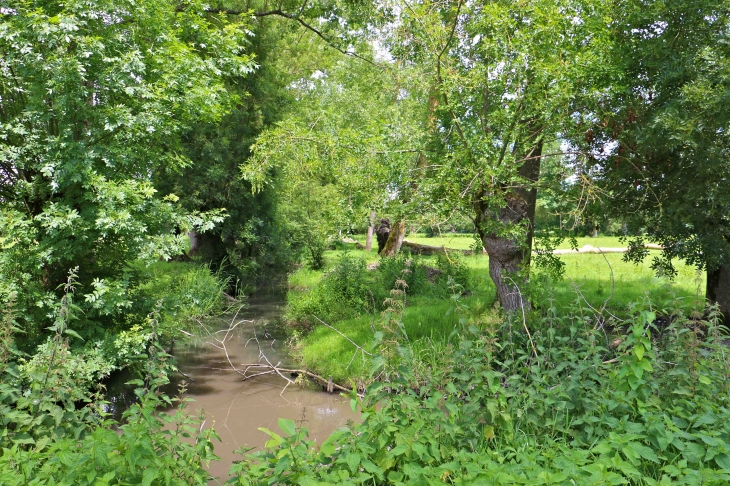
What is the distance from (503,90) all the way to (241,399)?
6089 mm

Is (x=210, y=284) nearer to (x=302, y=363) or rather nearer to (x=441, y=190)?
(x=302, y=363)

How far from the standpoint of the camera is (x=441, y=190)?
7453 millimetres

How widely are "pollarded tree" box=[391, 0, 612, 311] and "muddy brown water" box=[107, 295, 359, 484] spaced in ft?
10.9

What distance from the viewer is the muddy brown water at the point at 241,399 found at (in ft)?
22.6

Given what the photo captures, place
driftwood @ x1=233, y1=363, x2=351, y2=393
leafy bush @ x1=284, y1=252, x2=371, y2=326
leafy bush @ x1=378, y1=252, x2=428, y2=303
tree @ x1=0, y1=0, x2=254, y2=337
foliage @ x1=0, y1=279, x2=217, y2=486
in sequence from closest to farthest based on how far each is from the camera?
1. foliage @ x1=0, y1=279, x2=217, y2=486
2. tree @ x1=0, y1=0, x2=254, y2=337
3. driftwood @ x1=233, y1=363, x2=351, y2=393
4. leafy bush @ x1=284, y1=252, x2=371, y2=326
5. leafy bush @ x1=378, y1=252, x2=428, y2=303

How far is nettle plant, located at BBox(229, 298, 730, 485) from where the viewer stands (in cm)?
304

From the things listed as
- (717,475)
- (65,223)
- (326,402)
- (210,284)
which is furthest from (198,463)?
(210,284)

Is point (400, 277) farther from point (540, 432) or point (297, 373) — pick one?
point (540, 432)

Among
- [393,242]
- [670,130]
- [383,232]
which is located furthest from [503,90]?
[383,232]

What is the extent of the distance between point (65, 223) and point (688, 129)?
768 cm

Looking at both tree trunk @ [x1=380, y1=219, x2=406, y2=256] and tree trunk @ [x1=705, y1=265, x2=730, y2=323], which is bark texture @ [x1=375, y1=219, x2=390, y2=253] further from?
tree trunk @ [x1=705, y1=265, x2=730, y2=323]

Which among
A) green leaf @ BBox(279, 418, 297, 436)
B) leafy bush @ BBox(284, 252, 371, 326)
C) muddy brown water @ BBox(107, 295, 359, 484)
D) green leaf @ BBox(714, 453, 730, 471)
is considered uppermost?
green leaf @ BBox(279, 418, 297, 436)

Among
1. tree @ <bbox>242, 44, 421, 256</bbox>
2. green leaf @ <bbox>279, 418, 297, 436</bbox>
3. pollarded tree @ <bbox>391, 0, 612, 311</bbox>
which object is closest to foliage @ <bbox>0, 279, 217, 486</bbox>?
green leaf @ <bbox>279, 418, 297, 436</bbox>

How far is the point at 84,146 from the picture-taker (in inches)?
254
